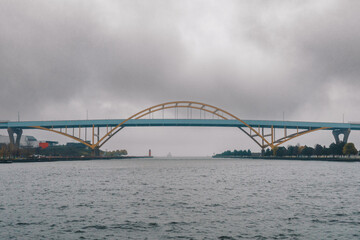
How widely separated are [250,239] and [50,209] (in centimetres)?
1227

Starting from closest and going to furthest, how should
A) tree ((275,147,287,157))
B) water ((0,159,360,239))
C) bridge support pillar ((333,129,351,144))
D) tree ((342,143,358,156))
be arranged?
water ((0,159,360,239)) < tree ((342,143,358,156)) < bridge support pillar ((333,129,351,144)) < tree ((275,147,287,157))

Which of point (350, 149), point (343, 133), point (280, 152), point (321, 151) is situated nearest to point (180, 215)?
point (350, 149)

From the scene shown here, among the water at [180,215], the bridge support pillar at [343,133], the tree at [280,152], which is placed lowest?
the water at [180,215]

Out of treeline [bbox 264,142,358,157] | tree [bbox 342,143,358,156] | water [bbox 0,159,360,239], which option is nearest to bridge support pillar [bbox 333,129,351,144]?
treeline [bbox 264,142,358,157]

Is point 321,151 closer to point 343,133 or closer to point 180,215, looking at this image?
point 343,133

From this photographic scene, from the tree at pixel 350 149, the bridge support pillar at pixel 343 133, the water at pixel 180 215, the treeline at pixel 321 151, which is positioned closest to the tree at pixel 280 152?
the treeline at pixel 321 151

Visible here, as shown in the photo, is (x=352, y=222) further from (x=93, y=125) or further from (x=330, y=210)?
(x=93, y=125)

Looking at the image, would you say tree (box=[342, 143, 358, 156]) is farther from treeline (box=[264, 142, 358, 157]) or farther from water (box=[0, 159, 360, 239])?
water (box=[0, 159, 360, 239])

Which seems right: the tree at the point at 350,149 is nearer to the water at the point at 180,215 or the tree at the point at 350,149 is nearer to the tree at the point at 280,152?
the tree at the point at 280,152

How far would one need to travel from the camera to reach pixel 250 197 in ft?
85.2

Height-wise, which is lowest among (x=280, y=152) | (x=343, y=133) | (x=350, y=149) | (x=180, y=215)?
(x=180, y=215)

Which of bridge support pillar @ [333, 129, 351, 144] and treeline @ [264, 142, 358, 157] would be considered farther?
bridge support pillar @ [333, 129, 351, 144]

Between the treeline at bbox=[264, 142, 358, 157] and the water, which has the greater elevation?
the treeline at bbox=[264, 142, 358, 157]

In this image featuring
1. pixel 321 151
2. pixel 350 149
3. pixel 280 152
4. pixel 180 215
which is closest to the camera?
pixel 180 215
